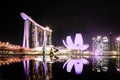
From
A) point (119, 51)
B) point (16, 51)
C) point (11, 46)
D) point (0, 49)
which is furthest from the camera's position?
point (119, 51)

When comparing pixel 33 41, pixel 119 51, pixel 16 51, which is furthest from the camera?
pixel 119 51

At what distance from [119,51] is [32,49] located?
4188 cm

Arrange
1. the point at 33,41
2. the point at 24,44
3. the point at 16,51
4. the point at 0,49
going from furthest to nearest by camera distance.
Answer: the point at 16,51 → the point at 0,49 → the point at 33,41 → the point at 24,44

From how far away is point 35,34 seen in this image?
271ft

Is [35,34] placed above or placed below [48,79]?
above

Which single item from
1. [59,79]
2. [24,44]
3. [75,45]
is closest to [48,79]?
[59,79]

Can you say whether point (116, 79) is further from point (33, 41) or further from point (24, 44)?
point (33, 41)

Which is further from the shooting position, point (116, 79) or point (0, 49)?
point (0, 49)

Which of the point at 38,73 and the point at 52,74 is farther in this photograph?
the point at 38,73

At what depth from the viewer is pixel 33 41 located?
280ft

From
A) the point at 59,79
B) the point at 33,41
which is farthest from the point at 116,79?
the point at 33,41

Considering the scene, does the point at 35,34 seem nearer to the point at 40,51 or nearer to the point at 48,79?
the point at 40,51

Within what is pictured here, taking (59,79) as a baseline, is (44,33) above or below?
above

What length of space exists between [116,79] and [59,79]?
2243mm
